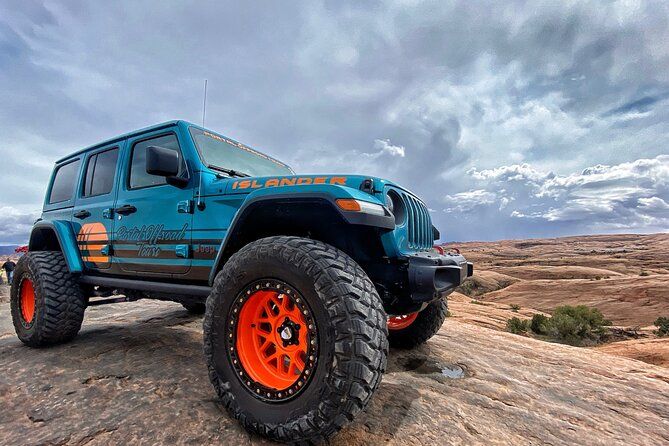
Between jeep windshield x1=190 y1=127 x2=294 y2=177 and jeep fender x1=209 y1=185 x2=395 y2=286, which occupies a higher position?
jeep windshield x1=190 y1=127 x2=294 y2=177

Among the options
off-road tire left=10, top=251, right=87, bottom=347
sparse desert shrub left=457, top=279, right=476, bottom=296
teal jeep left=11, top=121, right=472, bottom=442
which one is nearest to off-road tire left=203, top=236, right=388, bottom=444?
teal jeep left=11, top=121, right=472, bottom=442

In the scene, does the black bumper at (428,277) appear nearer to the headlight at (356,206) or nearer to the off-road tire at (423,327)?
the headlight at (356,206)

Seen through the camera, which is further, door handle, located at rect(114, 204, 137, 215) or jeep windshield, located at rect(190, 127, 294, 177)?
door handle, located at rect(114, 204, 137, 215)

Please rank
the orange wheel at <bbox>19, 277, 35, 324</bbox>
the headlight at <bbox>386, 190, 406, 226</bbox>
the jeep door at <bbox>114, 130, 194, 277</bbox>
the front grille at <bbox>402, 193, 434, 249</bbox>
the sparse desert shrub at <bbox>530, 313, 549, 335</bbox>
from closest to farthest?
the headlight at <bbox>386, 190, 406, 226</bbox>
the front grille at <bbox>402, 193, 434, 249</bbox>
the jeep door at <bbox>114, 130, 194, 277</bbox>
the orange wheel at <bbox>19, 277, 35, 324</bbox>
the sparse desert shrub at <bbox>530, 313, 549, 335</bbox>

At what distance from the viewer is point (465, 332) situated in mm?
5129

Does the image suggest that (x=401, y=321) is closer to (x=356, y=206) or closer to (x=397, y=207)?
(x=397, y=207)

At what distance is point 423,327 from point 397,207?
156 cm

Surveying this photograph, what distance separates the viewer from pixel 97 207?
3795mm

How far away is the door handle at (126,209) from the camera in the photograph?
334 cm

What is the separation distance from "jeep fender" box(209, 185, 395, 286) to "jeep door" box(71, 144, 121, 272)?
6.40 feet

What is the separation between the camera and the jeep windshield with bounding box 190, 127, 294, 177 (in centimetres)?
317

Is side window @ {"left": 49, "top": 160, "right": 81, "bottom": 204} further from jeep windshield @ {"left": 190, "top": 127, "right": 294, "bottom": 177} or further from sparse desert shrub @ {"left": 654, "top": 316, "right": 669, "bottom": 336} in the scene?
sparse desert shrub @ {"left": 654, "top": 316, "right": 669, "bottom": 336}

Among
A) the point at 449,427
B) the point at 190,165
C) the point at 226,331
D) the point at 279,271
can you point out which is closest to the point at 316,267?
the point at 279,271

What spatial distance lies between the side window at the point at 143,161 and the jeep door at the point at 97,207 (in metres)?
0.27
